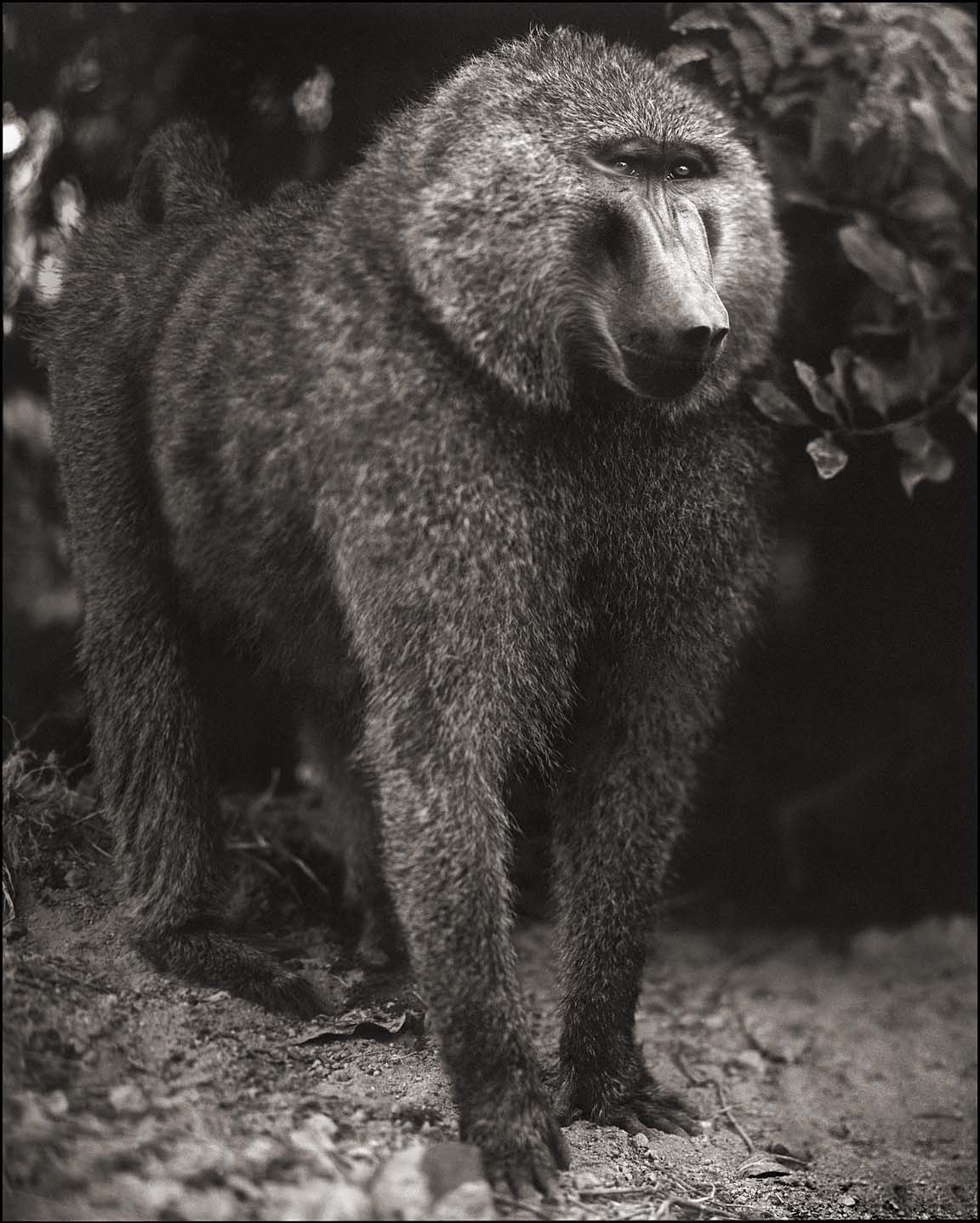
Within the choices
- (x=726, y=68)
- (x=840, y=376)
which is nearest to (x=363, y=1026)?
(x=840, y=376)

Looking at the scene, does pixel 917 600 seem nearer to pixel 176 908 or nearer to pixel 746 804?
pixel 746 804

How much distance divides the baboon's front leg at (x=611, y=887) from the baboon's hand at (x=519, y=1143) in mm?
443

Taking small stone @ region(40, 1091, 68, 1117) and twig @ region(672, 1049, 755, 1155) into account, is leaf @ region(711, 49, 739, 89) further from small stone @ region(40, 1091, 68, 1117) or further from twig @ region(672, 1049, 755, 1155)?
small stone @ region(40, 1091, 68, 1117)

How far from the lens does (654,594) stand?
285cm

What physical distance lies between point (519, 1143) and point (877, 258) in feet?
8.33

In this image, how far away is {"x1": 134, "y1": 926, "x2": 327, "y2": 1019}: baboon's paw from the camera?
3.01 metres

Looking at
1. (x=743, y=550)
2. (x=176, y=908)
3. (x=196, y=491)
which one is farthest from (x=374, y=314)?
(x=176, y=908)

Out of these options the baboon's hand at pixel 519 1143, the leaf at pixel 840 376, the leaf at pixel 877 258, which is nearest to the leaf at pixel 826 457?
the leaf at pixel 840 376

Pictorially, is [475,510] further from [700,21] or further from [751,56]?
[751,56]

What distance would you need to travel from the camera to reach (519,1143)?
97.8 inches

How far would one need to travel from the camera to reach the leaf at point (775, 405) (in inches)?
127

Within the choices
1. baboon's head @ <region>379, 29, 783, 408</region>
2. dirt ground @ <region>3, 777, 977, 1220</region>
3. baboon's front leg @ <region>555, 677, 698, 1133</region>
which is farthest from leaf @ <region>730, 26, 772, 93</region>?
dirt ground @ <region>3, 777, 977, 1220</region>

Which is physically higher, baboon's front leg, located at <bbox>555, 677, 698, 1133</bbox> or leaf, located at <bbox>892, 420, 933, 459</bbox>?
leaf, located at <bbox>892, 420, 933, 459</bbox>

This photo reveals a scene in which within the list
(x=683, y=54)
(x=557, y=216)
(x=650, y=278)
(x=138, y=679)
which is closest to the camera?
(x=650, y=278)
